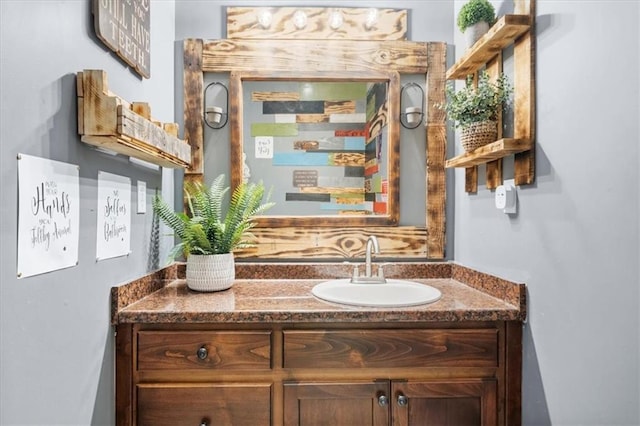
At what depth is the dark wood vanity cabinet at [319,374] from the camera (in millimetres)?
1242

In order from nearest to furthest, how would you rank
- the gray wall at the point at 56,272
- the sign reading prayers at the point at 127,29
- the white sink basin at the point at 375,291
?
the gray wall at the point at 56,272 < the sign reading prayers at the point at 127,29 < the white sink basin at the point at 375,291

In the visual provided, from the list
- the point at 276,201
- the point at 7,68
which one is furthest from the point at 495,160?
the point at 7,68

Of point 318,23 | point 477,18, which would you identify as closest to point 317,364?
point 477,18

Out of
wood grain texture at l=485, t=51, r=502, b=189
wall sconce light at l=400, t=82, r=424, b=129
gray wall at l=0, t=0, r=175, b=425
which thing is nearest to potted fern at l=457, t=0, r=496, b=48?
wood grain texture at l=485, t=51, r=502, b=189

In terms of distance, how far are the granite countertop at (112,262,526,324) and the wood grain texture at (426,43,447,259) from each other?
19 cm

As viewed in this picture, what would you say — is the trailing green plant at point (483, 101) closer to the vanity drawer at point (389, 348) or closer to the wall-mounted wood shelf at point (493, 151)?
the wall-mounted wood shelf at point (493, 151)

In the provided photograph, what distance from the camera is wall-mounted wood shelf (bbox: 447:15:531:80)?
4.00ft

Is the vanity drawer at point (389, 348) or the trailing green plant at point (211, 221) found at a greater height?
the trailing green plant at point (211, 221)

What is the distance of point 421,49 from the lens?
71.9 inches

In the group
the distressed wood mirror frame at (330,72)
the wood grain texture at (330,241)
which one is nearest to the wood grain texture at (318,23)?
the distressed wood mirror frame at (330,72)

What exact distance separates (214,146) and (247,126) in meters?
0.19

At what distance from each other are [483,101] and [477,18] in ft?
1.14

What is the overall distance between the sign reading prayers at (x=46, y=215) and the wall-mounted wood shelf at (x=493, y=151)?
4.24ft

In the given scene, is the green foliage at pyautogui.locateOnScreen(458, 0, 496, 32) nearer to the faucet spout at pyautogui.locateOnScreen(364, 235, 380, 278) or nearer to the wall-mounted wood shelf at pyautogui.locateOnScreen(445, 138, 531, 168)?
the wall-mounted wood shelf at pyautogui.locateOnScreen(445, 138, 531, 168)
